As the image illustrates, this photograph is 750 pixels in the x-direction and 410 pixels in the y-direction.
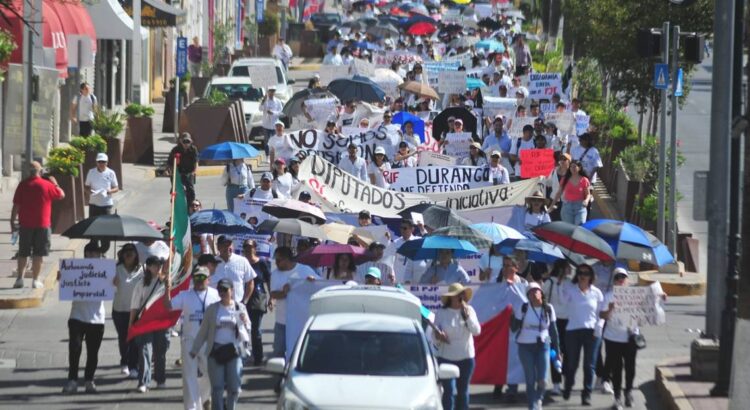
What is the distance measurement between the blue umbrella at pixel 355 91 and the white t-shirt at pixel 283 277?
19493 millimetres

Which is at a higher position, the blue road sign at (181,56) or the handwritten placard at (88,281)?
the blue road sign at (181,56)

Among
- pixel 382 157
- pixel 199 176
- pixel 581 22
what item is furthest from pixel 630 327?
pixel 581 22

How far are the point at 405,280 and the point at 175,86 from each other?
21.3 meters

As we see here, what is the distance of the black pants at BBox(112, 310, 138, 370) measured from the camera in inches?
675

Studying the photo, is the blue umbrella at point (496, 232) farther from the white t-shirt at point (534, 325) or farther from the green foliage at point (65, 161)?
the green foliage at point (65, 161)

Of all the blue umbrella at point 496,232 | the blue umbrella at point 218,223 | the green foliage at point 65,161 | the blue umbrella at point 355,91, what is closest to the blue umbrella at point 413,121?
the blue umbrella at point 355,91

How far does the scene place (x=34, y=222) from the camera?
21.6 metres

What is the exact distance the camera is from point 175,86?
38719 mm

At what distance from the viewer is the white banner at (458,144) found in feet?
97.9

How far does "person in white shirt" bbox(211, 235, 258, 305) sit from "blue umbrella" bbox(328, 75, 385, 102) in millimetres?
19314

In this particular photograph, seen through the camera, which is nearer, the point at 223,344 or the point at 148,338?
the point at 223,344

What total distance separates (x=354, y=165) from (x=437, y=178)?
4.45 ft

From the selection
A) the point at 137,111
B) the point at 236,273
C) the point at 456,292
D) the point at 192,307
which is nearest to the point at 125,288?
the point at 236,273

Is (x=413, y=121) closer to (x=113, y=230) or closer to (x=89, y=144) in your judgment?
(x=89, y=144)
